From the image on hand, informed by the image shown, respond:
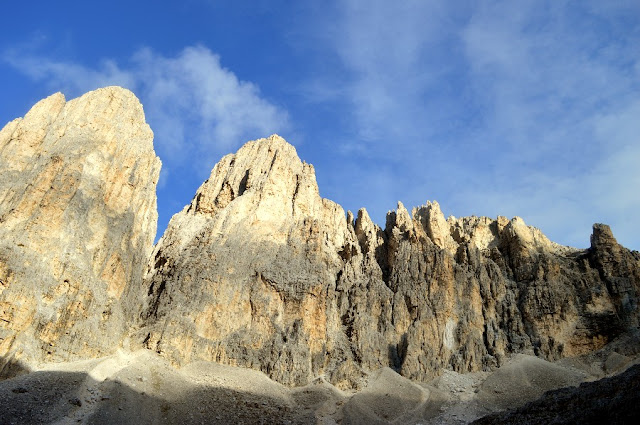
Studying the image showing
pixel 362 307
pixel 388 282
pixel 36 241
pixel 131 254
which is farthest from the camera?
pixel 388 282

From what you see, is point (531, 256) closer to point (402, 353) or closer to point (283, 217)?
point (402, 353)

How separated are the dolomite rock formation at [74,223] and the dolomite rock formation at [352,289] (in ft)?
26.6

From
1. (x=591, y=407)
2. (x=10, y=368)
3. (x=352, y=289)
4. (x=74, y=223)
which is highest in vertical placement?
(x=352, y=289)

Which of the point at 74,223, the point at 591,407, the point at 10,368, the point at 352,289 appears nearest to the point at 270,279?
the point at 352,289

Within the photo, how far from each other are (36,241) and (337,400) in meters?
38.2

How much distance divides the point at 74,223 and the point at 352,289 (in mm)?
42213

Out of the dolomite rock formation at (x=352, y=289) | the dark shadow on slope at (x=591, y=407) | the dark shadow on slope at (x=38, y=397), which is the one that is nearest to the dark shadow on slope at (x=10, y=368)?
the dark shadow on slope at (x=38, y=397)

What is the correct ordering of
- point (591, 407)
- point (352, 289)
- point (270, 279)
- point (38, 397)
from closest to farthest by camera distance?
1. point (591, 407)
2. point (38, 397)
3. point (270, 279)
4. point (352, 289)

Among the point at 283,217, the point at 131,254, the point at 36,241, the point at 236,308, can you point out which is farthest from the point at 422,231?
the point at 36,241

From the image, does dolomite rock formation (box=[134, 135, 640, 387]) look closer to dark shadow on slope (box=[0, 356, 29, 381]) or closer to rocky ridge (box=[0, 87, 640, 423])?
rocky ridge (box=[0, 87, 640, 423])

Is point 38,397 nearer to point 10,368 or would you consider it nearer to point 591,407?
point 10,368

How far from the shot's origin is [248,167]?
3871 inches

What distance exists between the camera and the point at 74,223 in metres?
60.3

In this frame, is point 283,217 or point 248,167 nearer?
point 283,217
